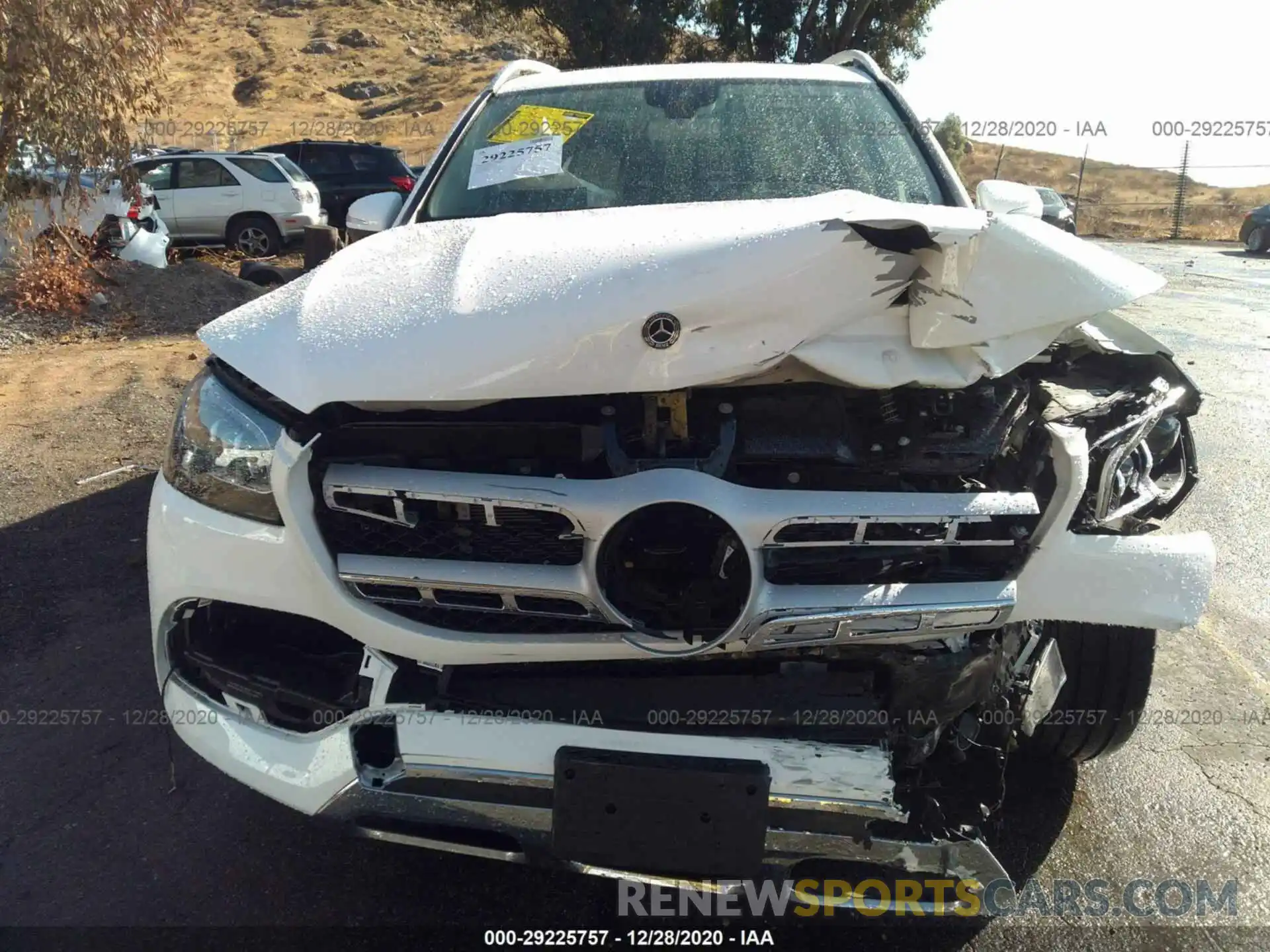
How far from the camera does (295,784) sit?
1897 millimetres

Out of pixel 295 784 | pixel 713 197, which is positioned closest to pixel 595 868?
pixel 295 784

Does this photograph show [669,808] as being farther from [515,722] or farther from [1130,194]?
[1130,194]

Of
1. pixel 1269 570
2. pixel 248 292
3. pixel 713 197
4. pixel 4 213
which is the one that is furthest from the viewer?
pixel 248 292

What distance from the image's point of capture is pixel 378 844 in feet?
8.21

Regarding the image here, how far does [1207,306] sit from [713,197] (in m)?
10.9

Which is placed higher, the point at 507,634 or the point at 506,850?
the point at 507,634

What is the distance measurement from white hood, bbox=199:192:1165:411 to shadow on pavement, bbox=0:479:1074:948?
3.52 ft

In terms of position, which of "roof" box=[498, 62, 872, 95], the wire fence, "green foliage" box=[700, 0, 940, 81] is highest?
"green foliage" box=[700, 0, 940, 81]

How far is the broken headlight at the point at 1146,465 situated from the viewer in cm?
205

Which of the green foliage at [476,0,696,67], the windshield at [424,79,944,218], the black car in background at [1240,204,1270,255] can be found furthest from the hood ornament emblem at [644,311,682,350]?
the black car in background at [1240,204,1270,255]

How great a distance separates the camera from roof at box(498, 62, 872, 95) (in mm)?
3498

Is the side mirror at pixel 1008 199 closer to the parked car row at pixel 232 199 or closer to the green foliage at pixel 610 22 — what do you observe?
the parked car row at pixel 232 199

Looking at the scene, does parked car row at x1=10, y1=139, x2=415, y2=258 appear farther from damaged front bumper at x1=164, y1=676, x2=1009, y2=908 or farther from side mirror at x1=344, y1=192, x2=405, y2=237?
damaged front bumper at x1=164, y1=676, x2=1009, y2=908

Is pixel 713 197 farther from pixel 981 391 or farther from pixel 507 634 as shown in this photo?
pixel 507 634
